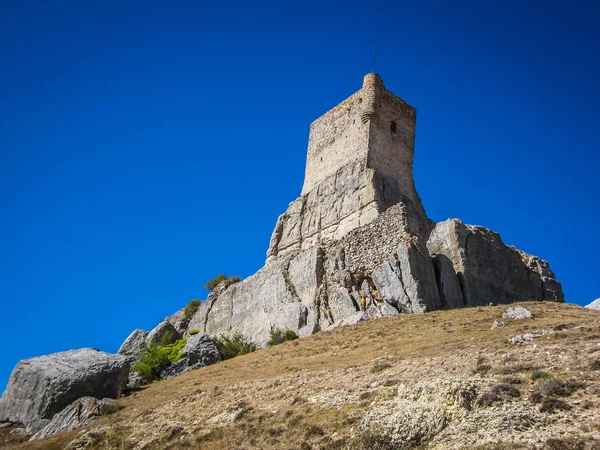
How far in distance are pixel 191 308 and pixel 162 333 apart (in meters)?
4.25

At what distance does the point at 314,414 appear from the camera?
12133mm

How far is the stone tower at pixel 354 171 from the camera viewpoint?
3300 cm

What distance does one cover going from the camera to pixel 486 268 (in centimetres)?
2652

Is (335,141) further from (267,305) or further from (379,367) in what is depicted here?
(379,367)

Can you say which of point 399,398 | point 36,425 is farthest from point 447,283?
point 36,425

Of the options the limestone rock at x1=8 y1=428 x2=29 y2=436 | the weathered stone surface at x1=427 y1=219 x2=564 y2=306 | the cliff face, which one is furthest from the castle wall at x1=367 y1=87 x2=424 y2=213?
the limestone rock at x1=8 y1=428 x2=29 y2=436

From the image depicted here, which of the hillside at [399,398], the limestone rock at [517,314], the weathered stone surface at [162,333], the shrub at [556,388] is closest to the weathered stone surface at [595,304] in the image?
the hillside at [399,398]

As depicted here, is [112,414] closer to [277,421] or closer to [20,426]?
[20,426]

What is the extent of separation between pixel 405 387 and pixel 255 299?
69.9 ft

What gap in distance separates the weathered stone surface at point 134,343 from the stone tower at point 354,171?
8.50 meters

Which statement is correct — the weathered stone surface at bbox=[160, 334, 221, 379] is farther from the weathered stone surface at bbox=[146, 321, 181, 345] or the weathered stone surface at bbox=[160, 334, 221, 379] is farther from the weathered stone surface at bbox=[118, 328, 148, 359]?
the weathered stone surface at bbox=[118, 328, 148, 359]

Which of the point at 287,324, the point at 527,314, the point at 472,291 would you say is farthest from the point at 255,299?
the point at 527,314

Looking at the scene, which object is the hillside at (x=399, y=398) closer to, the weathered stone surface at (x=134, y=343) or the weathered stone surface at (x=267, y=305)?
the weathered stone surface at (x=267, y=305)

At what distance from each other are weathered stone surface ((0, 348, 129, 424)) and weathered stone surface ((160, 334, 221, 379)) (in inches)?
115
